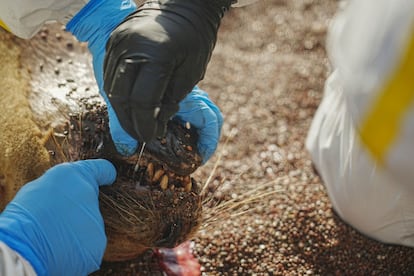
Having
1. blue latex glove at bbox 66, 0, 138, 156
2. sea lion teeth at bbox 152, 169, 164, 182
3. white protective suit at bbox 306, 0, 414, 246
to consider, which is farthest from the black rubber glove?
white protective suit at bbox 306, 0, 414, 246

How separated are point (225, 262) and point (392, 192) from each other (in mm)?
784

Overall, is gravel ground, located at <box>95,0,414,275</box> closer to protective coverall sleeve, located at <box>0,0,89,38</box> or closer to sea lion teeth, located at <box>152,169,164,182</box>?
sea lion teeth, located at <box>152,169,164,182</box>

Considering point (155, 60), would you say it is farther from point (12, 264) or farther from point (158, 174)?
point (12, 264)

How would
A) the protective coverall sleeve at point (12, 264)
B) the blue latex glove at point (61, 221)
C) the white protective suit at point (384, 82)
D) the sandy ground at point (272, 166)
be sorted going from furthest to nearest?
the sandy ground at point (272, 166), the blue latex glove at point (61, 221), the protective coverall sleeve at point (12, 264), the white protective suit at point (384, 82)

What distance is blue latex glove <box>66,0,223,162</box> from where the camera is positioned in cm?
242

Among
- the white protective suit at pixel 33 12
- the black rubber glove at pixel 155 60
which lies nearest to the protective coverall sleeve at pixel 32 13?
the white protective suit at pixel 33 12

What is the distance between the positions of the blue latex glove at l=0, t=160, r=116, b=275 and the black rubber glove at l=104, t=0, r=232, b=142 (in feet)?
0.96

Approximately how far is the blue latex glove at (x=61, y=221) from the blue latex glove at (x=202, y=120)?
440mm

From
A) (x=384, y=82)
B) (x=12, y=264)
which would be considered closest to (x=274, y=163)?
(x=12, y=264)

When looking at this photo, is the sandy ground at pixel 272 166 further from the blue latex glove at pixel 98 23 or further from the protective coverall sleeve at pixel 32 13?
the protective coverall sleeve at pixel 32 13

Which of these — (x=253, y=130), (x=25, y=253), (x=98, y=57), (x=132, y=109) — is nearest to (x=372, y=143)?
(x=132, y=109)

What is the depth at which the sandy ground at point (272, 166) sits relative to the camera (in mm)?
2695

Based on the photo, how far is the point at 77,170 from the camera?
2.15 metres

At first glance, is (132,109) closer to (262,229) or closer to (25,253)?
(25,253)
